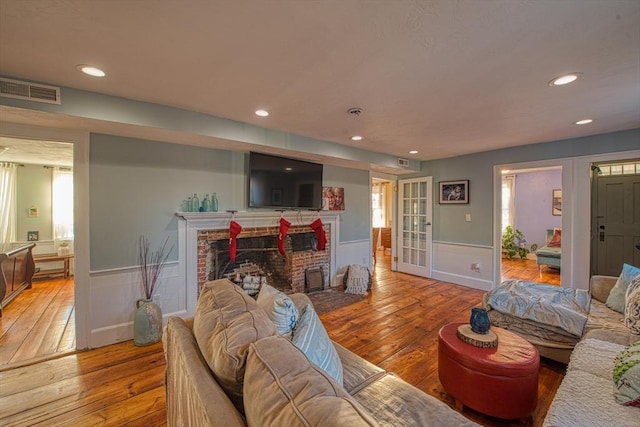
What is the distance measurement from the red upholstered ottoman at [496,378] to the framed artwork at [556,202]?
6.23m

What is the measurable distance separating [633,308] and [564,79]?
1.75 metres

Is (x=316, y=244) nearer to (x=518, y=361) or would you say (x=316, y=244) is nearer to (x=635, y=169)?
(x=518, y=361)

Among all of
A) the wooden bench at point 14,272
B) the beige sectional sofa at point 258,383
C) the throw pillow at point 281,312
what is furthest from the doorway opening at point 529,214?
the wooden bench at point 14,272

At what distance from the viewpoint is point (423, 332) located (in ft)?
9.84

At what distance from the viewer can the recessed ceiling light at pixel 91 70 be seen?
1860 millimetres

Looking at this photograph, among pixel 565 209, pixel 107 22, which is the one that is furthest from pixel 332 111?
pixel 565 209

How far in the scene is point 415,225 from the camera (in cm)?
564

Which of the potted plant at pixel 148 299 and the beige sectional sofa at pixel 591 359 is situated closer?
the beige sectional sofa at pixel 591 359

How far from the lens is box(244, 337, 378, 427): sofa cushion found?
0.64m

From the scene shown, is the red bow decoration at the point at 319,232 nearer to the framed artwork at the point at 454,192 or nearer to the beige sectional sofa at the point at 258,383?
the framed artwork at the point at 454,192

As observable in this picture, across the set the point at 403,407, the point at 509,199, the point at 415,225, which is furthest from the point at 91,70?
the point at 509,199

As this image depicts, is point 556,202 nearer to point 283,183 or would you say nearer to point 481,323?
point 481,323

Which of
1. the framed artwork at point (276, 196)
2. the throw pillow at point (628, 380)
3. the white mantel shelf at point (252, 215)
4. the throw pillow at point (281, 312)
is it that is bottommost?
the throw pillow at point (628, 380)

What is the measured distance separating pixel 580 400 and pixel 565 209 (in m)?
3.47
